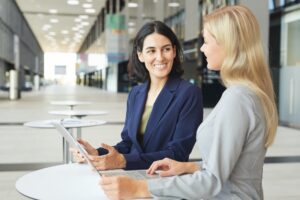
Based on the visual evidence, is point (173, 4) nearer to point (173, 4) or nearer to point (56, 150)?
point (173, 4)

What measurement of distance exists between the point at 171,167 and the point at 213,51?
0.51m

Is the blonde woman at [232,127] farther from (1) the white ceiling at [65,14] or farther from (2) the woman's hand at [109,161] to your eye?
(1) the white ceiling at [65,14]

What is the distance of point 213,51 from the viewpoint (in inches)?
60.0

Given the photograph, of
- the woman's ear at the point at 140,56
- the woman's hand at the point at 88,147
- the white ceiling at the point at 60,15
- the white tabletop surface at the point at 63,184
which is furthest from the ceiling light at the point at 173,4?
the white tabletop surface at the point at 63,184

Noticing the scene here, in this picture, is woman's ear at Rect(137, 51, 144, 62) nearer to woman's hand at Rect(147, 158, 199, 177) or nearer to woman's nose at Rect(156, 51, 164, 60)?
woman's nose at Rect(156, 51, 164, 60)

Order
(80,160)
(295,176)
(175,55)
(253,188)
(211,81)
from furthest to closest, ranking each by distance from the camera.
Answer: (211,81)
(295,176)
(175,55)
(80,160)
(253,188)

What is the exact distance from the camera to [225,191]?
148 centimetres

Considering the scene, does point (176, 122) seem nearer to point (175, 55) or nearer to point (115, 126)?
point (175, 55)

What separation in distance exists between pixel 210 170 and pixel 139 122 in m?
1.06

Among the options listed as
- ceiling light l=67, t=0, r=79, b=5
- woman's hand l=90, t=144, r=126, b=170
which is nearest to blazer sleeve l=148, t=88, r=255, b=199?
woman's hand l=90, t=144, r=126, b=170

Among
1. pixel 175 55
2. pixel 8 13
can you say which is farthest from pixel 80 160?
pixel 8 13

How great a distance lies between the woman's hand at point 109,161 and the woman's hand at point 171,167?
0.28 meters

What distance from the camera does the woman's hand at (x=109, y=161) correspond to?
6.59 feet

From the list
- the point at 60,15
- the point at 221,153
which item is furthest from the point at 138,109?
the point at 60,15
